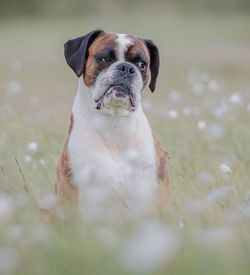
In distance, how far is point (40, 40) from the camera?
1441 inches

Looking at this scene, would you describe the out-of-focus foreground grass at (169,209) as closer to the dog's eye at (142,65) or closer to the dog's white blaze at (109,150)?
the dog's white blaze at (109,150)

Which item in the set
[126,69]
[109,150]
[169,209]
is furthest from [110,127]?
[169,209]

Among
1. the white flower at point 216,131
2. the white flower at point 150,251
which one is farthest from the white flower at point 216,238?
the white flower at point 216,131

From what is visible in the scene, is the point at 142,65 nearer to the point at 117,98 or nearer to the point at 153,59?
the point at 153,59

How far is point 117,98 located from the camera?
564cm

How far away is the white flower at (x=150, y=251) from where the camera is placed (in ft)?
7.86

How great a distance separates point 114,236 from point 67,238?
23 centimetres

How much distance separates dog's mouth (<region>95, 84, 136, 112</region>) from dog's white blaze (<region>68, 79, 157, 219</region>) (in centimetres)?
6

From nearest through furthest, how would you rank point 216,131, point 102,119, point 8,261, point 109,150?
point 8,261 → point 109,150 → point 102,119 → point 216,131

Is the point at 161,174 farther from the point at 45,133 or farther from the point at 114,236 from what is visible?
the point at 45,133

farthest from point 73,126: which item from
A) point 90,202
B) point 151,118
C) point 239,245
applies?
point 151,118

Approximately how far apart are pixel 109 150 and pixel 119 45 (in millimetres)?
743

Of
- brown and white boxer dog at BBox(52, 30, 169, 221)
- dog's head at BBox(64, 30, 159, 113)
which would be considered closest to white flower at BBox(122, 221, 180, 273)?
brown and white boxer dog at BBox(52, 30, 169, 221)

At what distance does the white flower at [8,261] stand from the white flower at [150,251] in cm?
40
